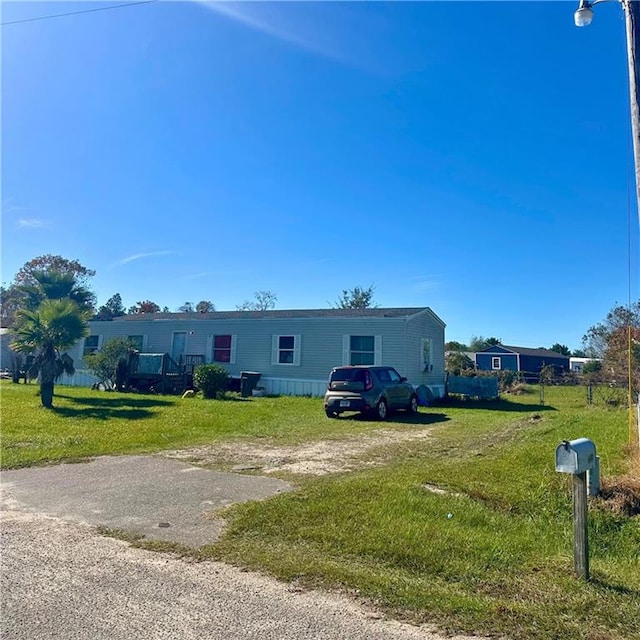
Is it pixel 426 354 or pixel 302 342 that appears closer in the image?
pixel 302 342

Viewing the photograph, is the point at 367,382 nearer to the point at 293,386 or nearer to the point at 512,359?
the point at 293,386

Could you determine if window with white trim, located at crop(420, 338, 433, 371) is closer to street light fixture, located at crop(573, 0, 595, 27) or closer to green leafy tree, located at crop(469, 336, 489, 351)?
street light fixture, located at crop(573, 0, 595, 27)

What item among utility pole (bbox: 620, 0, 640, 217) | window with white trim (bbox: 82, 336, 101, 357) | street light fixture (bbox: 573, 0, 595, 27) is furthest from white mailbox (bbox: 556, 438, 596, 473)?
window with white trim (bbox: 82, 336, 101, 357)

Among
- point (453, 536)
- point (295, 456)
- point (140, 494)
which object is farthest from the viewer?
point (295, 456)

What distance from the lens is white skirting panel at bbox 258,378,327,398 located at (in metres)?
19.8

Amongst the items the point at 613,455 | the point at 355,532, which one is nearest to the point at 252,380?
the point at 613,455

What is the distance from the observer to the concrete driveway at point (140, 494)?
4422 mm

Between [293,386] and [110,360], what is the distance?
769 centimetres

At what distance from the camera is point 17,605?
9.55ft

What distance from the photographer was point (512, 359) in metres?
51.2

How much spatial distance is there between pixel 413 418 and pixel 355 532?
10.2m

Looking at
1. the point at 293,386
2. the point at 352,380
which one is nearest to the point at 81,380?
the point at 293,386

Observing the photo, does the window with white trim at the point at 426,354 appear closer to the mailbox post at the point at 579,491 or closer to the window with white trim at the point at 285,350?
the window with white trim at the point at 285,350

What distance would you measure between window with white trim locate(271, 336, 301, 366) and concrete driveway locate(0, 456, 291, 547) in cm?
1321
